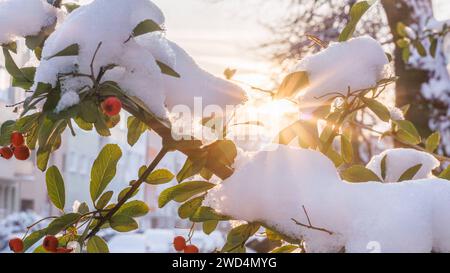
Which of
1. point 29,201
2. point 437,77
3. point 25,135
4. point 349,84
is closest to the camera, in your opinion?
point 349,84

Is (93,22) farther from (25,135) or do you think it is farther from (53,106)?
(25,135)

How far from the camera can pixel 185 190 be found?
1151 mm

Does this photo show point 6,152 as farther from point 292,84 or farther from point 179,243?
point 292,84

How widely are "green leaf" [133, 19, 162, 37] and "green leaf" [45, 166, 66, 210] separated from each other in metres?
0.42

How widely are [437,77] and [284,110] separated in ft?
10.6

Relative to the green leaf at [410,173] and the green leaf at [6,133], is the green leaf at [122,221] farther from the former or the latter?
the green leaf at [410,173]

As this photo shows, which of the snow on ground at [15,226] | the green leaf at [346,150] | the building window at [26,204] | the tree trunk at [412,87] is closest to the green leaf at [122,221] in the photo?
the green leaf at [346,150]

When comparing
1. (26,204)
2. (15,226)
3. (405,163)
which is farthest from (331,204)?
(26,204)

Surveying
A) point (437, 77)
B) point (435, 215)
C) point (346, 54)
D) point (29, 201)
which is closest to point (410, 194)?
point (435, 215)

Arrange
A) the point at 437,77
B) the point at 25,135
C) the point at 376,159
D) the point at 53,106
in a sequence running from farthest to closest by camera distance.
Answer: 1. the point at 437,77
2. the point at 376,159
3. the point at 25,135
4. the point at 53,106

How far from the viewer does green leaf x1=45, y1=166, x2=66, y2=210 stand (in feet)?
4.00

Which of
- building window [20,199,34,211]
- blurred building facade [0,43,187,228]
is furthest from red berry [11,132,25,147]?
building window [20,199,34,211]

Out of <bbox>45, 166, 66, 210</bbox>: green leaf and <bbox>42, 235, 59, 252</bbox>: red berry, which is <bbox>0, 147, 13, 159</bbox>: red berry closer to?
<bbox>45, 166, 66, 210</bbox>: green leaf

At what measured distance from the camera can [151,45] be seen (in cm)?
100
